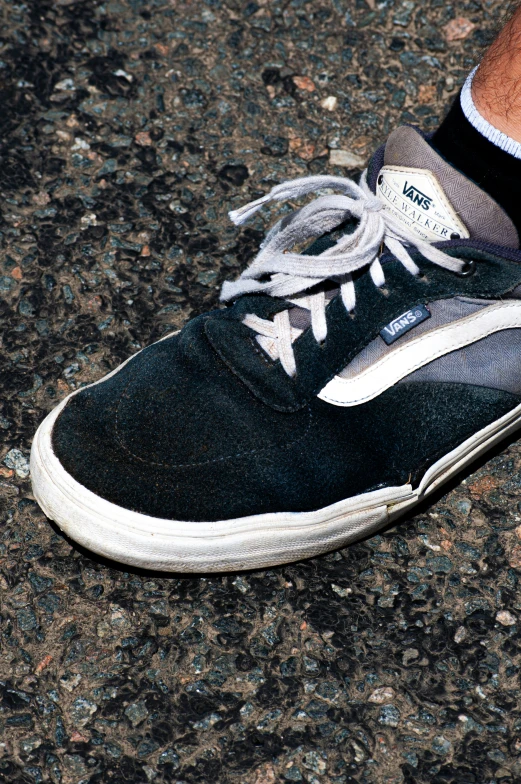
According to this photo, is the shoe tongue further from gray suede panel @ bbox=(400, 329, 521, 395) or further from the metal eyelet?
gray suede panel @ bbox=(400, 329, 521, 395)

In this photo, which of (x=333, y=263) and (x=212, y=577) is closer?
(x=333, y=263)

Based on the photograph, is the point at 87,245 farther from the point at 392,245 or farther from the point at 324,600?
the point at 324,600

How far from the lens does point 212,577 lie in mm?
1964

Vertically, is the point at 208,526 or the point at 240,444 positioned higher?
the point at 240,444

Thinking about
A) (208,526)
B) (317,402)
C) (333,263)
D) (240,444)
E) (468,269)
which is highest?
(468,269)

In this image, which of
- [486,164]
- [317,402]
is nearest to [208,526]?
[317,402]

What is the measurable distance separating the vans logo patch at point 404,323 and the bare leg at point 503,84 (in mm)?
455

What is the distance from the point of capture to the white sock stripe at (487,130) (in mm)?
1820

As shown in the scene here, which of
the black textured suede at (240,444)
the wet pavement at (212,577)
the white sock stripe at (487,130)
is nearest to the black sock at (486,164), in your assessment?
the white sock stripe at (487,130)

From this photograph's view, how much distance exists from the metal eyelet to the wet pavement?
602mm

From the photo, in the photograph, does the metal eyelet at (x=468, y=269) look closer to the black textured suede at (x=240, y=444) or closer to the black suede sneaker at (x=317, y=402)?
the black suede sneaker at (x=317, y=402)

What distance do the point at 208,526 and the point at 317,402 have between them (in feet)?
1.27

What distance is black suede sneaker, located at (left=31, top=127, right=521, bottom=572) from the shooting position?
1.84 metres

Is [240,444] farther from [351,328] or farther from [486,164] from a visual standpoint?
[486,164]
